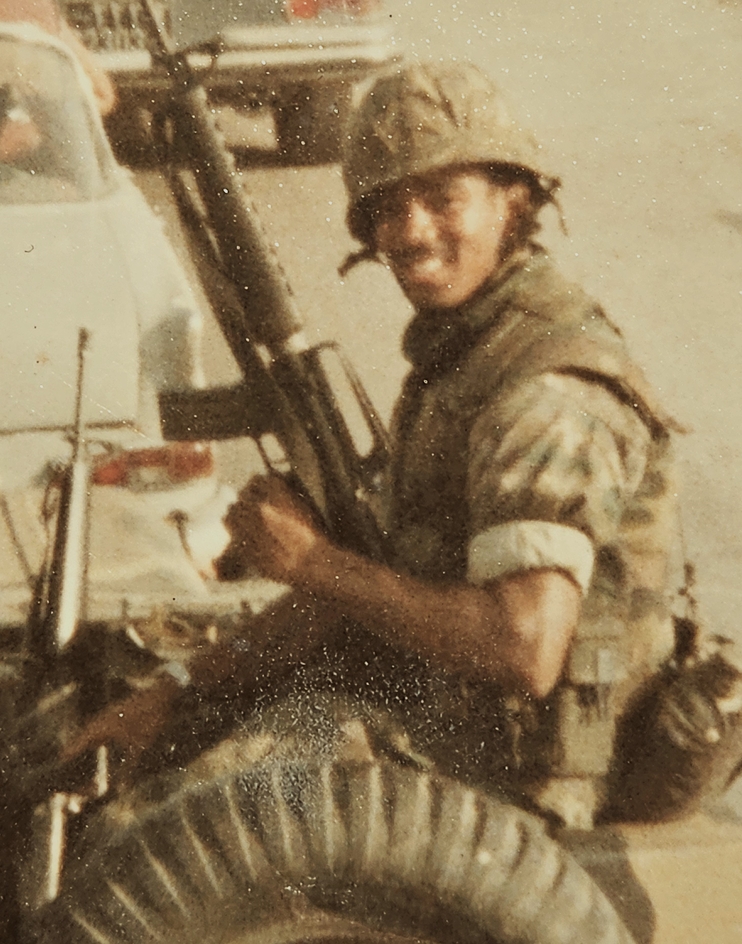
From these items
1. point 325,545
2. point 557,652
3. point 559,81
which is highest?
point 559,81

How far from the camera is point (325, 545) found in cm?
114

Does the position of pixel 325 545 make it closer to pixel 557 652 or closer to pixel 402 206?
pixel 557 652

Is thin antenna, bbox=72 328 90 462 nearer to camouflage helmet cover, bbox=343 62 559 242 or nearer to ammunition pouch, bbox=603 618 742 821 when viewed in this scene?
camouflage helmet cover, bbox=343 62 559 242

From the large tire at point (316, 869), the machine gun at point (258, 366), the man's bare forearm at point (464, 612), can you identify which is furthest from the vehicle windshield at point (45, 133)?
the large tire at point (316, 869)

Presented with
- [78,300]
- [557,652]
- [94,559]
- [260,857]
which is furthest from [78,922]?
[78,300]

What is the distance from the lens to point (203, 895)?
3.57 ft

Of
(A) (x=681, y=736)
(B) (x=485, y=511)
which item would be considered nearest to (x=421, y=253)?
(B) (x=485, y=511)

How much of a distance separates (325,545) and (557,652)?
382 millimetres

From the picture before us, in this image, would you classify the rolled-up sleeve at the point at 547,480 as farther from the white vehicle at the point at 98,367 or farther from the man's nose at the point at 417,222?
the white vehicle at the point at 98,367

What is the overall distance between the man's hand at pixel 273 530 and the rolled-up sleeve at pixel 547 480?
26 cm

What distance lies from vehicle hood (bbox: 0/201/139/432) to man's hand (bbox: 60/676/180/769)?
1.43 feet

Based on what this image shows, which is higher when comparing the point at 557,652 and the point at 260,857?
the point at 557,652

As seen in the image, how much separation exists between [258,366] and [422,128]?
1.40ft

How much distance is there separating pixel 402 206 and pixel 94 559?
2.35 ft
